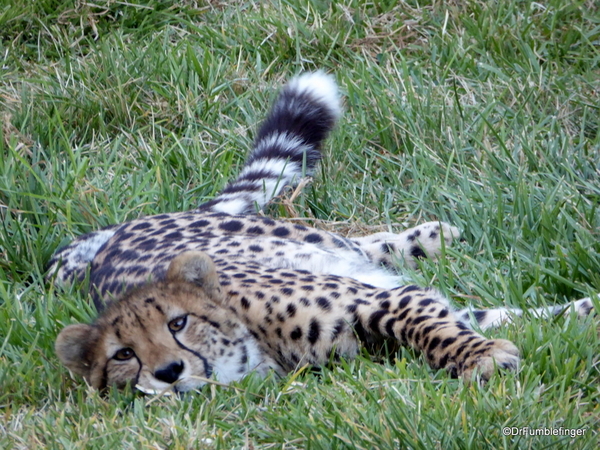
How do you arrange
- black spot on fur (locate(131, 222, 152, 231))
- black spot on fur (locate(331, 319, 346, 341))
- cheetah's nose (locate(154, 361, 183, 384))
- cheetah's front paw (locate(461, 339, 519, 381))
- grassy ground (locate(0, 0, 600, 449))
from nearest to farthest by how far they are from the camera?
grassy ground (locate(0, 0, 600, 449)) → cheetah's front paw (locate(461, 339, 519, 381)) → cheetah's nose (locate(154, 361, 183, 384)) → black spot on fur (locate(331, 319, 346, 341)) → black spot on fur (locate(131, 222, 152, 231))

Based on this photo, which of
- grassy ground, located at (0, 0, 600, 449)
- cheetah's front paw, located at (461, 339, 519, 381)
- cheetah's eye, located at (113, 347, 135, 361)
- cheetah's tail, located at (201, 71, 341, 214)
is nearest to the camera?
grassy ground, located at (0, 0, 600, 449)

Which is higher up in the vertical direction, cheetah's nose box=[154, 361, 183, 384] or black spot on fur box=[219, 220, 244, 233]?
cheetah's nose box=[154, 361, 183, 384]

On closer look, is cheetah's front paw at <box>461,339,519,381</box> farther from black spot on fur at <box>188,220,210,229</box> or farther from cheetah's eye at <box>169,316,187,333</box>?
black spot on fur at <box>188,220,210,229</box>

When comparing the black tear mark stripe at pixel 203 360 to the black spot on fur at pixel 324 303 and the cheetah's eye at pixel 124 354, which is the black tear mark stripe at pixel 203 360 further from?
the black spot on fur at pixel 324 303

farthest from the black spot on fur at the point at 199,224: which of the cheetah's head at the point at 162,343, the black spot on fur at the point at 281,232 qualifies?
the cheetah's head at the point at 162,343

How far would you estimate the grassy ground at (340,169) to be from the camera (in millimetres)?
2637

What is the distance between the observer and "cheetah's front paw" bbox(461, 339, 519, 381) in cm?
276

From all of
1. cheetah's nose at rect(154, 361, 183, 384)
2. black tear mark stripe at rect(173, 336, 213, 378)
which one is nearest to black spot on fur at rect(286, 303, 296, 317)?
black tear mark stripe at rect(173, 336, 213, 378)

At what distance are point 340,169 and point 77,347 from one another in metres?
2.02

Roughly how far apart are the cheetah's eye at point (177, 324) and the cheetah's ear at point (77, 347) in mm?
251

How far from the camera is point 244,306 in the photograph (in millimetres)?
3295

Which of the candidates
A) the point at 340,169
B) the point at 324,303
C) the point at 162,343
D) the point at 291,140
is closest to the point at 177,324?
the point at 162,343

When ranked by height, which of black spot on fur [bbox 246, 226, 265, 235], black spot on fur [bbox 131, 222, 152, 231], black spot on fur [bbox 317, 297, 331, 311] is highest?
black spot on fur [bbox 317, 297, 331, 311]

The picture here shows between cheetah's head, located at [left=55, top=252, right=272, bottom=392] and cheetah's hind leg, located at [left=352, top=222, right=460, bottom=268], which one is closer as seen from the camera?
cheetah's head, located at [left=55, top=252, right=272, bottom=392]
